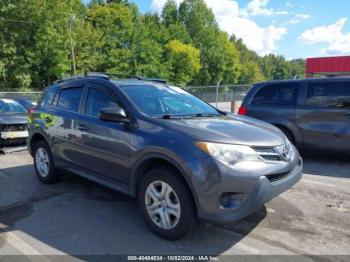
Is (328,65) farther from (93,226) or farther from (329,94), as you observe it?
(93,226)

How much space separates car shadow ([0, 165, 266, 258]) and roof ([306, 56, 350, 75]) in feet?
104

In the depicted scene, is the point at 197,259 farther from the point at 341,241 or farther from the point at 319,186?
the point at 319,186

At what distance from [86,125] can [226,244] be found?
2.46 meters

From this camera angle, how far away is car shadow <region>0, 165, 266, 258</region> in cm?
368

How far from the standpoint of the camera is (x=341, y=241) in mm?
3734

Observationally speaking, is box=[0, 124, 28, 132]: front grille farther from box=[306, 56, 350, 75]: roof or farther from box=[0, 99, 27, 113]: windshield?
box=[306, 56, 350, 75]: roof

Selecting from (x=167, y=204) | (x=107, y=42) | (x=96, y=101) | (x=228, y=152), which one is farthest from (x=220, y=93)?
(x=228, y=152)

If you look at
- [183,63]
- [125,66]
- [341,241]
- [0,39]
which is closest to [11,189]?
[341,241]

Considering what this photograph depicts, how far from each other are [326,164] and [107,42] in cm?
3989

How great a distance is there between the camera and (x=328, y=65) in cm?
3353

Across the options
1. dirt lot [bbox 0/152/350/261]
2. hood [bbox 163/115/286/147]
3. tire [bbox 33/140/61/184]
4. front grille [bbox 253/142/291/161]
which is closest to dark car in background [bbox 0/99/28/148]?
tire [bbox 33/140/61/184]

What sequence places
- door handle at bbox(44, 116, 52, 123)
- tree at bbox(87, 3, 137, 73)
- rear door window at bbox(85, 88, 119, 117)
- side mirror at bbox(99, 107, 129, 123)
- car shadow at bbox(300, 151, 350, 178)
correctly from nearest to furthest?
1. side mirror at bbox(99, 107, 129, 123)
2. rear door window at bbox(85, 88, 119, 117)
3. door handle at bbox(44, 116, 52, 123)
4. car shadow at bbox(300, 151, 350, 178)
5. tree at bbox(87, 3, 137, 73)

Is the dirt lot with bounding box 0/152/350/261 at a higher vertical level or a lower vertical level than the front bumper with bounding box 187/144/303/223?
lower

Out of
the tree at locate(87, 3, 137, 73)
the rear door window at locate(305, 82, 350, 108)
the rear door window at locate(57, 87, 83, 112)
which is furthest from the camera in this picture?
the tree at locate(87, 3, 137, 73)
